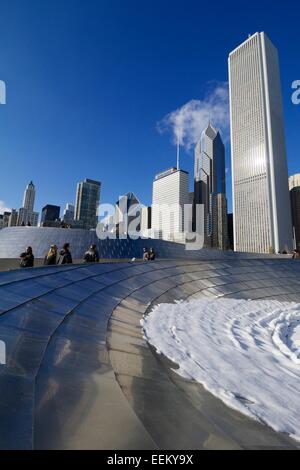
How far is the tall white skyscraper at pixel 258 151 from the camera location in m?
163

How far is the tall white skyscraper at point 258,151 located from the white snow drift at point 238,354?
16323 cm

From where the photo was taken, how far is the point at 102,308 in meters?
7.36

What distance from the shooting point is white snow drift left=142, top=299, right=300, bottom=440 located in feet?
12.3

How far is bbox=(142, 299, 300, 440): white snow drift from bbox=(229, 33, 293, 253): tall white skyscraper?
163m

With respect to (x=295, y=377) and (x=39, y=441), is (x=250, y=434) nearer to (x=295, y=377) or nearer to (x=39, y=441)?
(x=39, y=441)

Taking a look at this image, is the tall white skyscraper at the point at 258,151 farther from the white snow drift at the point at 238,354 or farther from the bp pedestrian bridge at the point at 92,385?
the bp pedestrian bridge at the point at 92,385

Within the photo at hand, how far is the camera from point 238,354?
580cm

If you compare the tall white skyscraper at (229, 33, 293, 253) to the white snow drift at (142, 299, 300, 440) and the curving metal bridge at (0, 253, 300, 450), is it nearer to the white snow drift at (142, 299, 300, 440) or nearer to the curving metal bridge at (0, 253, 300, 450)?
the white snow drift at (142, 299, 300, 440)

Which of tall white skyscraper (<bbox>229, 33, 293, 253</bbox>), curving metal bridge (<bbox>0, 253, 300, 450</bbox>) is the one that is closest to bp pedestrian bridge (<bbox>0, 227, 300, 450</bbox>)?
curving metal bridge (<bbox>0, 253, 300, 450</bbox>)

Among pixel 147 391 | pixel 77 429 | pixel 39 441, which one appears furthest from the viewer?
pixel 147 391

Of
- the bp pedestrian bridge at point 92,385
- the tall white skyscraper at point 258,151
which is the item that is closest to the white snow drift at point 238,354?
the bp pedestrian bridge at point 92,385

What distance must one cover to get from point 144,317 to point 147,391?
14.2 feet

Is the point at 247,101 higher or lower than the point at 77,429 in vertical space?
higher

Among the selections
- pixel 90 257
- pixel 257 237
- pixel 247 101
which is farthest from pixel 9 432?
pixel 247 101
